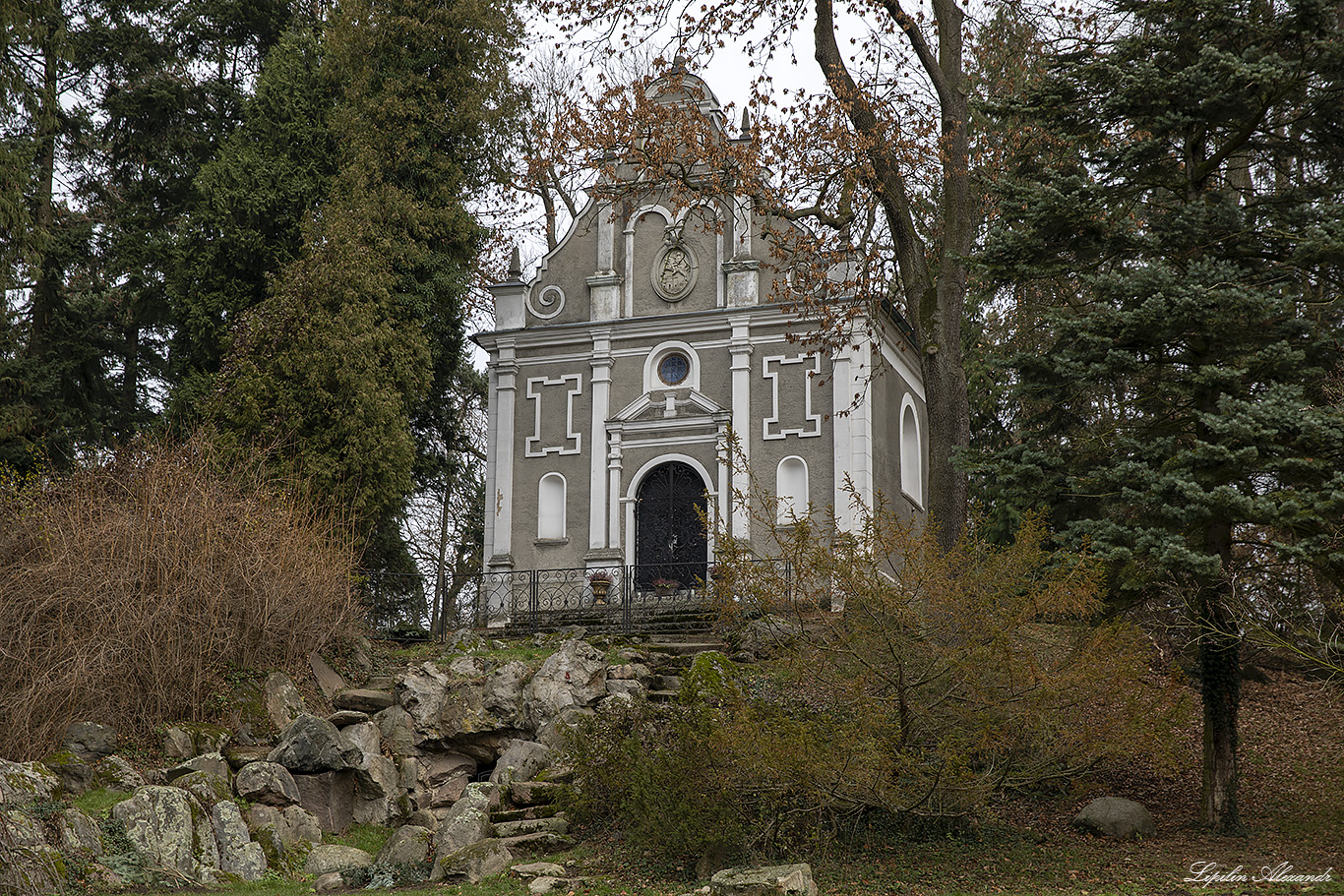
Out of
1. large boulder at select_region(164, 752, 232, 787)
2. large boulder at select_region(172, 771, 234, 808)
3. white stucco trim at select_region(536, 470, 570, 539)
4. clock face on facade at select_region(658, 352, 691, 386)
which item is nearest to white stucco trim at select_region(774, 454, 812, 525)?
clock face on facade at select_region(658, 352, 691, 386)

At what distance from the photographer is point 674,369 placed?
20625 mm

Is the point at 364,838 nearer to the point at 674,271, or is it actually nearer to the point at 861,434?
the point at 861,434

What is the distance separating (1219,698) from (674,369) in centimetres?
1213

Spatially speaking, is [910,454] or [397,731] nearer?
[397,731]

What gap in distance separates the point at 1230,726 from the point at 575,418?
1302 centimetres

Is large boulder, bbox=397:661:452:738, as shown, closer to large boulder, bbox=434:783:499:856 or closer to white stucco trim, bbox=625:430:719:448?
large boulder, bbox=434:783:499:856

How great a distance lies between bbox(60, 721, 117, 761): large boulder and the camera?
10.8 metres

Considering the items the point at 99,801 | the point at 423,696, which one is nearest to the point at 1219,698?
the point at 423,696

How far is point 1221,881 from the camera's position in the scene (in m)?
8.27

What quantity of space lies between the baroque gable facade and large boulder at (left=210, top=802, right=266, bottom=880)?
394 inches

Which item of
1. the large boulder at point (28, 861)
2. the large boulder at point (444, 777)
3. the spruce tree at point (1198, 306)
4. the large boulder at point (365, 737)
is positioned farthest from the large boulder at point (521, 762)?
the spruce tree at point (1198, 306)

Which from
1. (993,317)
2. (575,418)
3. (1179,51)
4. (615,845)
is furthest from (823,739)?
(993,317)

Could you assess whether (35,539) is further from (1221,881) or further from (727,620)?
(1221,881)

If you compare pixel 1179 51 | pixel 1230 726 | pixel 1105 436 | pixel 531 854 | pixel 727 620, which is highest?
pixel 1179 51
